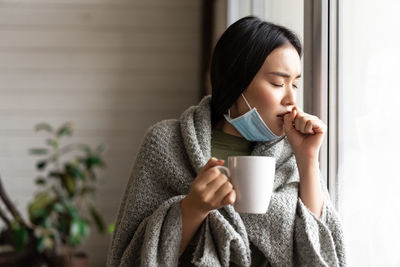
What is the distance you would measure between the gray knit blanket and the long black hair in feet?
0.23

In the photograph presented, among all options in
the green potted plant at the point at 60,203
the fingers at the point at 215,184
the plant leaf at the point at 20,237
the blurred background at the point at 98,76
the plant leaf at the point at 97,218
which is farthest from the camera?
the blurred background at the point at 98,76

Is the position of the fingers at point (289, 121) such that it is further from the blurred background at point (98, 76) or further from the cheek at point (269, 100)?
the blurred background at point (98, 76)

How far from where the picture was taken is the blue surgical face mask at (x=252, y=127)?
1.08 m

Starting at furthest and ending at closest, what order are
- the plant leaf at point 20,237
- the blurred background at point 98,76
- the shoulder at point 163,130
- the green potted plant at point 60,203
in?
the blurred background at point 98,76, the green potted plant at point 60,203, the plant leaf at point 20,237, the shoulder at point 163,130

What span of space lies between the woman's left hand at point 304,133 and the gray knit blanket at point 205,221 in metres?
0.07

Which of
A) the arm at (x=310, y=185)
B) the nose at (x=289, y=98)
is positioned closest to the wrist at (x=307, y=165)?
the arm at (x=310, y=185)

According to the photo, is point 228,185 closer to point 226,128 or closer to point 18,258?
point 226,128

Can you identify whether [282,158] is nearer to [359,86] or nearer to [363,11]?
[359,86]

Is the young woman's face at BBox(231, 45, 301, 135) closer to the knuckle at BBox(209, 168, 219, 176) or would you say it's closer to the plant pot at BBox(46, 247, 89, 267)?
the knuckle at BBox(209, 168, 219, 176)

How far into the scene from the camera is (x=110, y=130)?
11.8ft

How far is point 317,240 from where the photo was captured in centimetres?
102

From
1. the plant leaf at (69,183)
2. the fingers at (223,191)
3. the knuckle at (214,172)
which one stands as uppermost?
the knuckle at (214,172)

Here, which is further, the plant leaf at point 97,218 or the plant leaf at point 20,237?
the plant leaf at point 97,218

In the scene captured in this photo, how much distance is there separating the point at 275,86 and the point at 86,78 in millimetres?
2677
